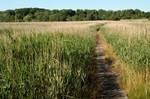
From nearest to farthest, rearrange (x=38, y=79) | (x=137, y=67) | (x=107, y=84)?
(x=38, y=79)
(x=137, y=67)
(x=107, y=84)

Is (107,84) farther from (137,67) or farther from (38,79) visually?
(38,79)

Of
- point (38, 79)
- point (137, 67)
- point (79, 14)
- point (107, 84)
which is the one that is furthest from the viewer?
point (79, 14)

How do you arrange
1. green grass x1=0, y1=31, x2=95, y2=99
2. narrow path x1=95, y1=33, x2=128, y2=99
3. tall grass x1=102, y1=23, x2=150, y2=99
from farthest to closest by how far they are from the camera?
narrow path x1=95, y1=33, x2=128, y2=99
tall grass x1=102, y1=23, x2=150, y2=99
green grass x1=0, y1=31, x2=95, y2=99

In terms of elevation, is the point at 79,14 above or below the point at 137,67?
below

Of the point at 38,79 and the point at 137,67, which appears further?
the point at 137,67

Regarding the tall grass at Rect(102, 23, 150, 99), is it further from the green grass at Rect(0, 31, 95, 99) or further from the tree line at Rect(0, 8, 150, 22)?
the tree line at Rect(0, 8, 150, 22)

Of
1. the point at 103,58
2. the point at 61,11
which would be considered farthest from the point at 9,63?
the point at 61,11

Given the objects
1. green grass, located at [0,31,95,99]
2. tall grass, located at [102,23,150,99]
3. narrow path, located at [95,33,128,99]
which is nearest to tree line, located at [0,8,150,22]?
narrow path, located at [95,33,128,99]

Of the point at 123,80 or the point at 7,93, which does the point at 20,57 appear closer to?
the point at 7,93

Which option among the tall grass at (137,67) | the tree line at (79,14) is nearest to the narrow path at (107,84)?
the tall grass at (137,67)

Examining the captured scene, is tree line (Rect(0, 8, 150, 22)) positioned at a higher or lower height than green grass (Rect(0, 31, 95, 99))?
lower

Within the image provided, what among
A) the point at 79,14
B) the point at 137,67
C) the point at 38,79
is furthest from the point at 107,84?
the point at 79,14

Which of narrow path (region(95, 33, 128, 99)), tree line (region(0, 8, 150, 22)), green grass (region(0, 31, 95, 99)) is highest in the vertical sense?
green grass (region(0, 31, 95, 99))

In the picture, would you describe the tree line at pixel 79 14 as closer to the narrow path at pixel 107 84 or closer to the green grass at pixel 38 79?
the narrow path at pixel 107 84
